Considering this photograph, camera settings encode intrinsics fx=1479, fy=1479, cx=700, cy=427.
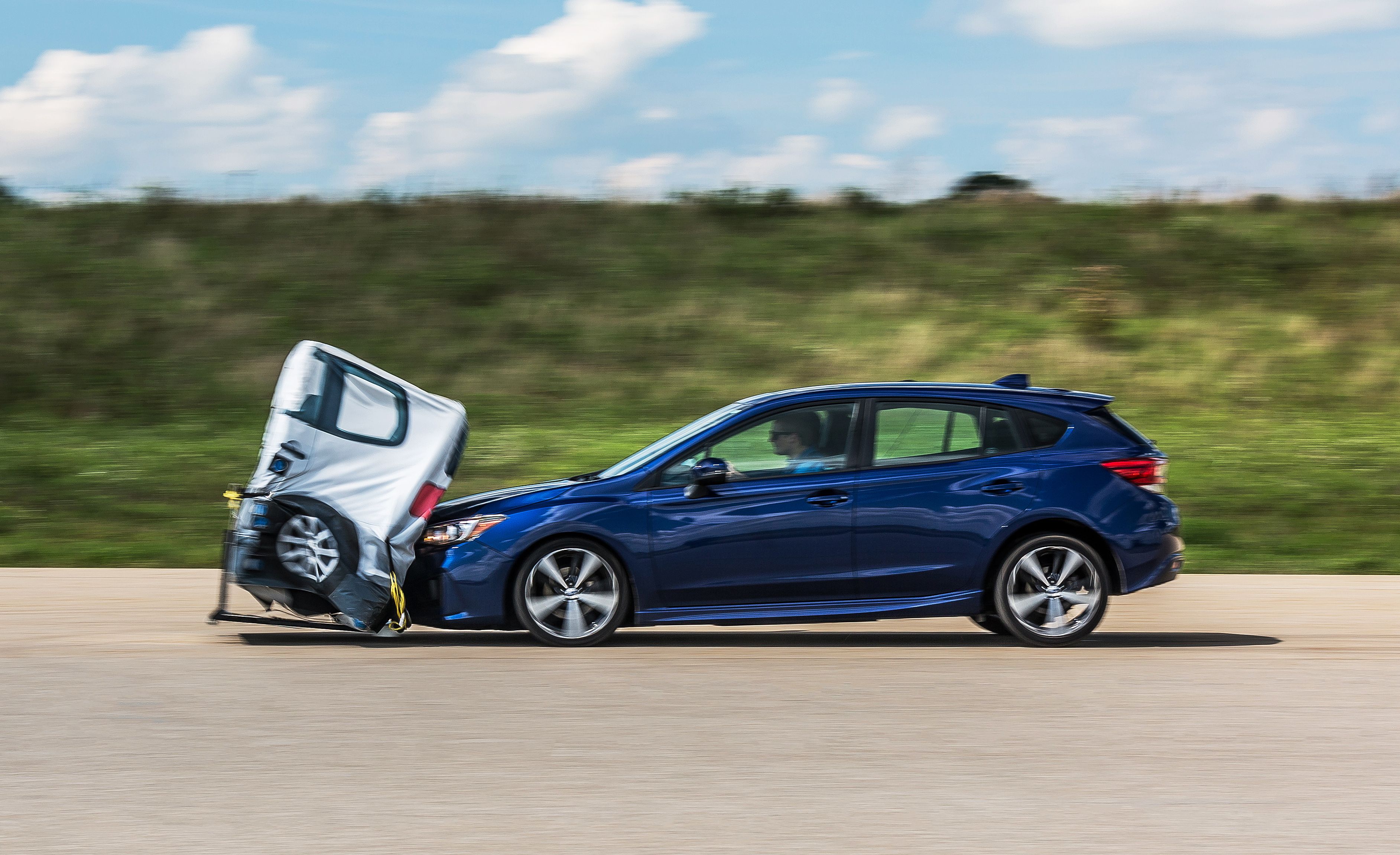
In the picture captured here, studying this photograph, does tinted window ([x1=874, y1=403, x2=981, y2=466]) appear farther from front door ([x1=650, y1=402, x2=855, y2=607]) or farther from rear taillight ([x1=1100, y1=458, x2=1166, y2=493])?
rear taillight ([x1=1100, y1=458, x2=1166, y2=493])

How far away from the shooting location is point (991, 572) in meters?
8.66

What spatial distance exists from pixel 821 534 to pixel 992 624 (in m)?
1.53

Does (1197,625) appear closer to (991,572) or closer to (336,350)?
(991,572)

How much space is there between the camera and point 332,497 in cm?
843

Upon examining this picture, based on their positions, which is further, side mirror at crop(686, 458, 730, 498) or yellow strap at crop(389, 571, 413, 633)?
side mirror at crop(686, 458, 730, 498)

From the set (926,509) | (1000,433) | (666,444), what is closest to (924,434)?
(1000,433)

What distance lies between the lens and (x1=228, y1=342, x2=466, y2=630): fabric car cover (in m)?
8.30

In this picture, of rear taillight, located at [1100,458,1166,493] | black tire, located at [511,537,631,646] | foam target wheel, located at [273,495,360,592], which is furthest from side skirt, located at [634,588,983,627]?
foam target wheel, located at [273,495,360,592]

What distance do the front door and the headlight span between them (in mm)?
935

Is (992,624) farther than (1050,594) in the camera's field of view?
Yes

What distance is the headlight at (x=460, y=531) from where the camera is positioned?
8562mm

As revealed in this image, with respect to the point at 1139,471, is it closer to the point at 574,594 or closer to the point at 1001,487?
the point at 1001,487

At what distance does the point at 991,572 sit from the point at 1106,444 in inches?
41.4

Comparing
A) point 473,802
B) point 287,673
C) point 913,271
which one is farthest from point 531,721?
point 913,271
